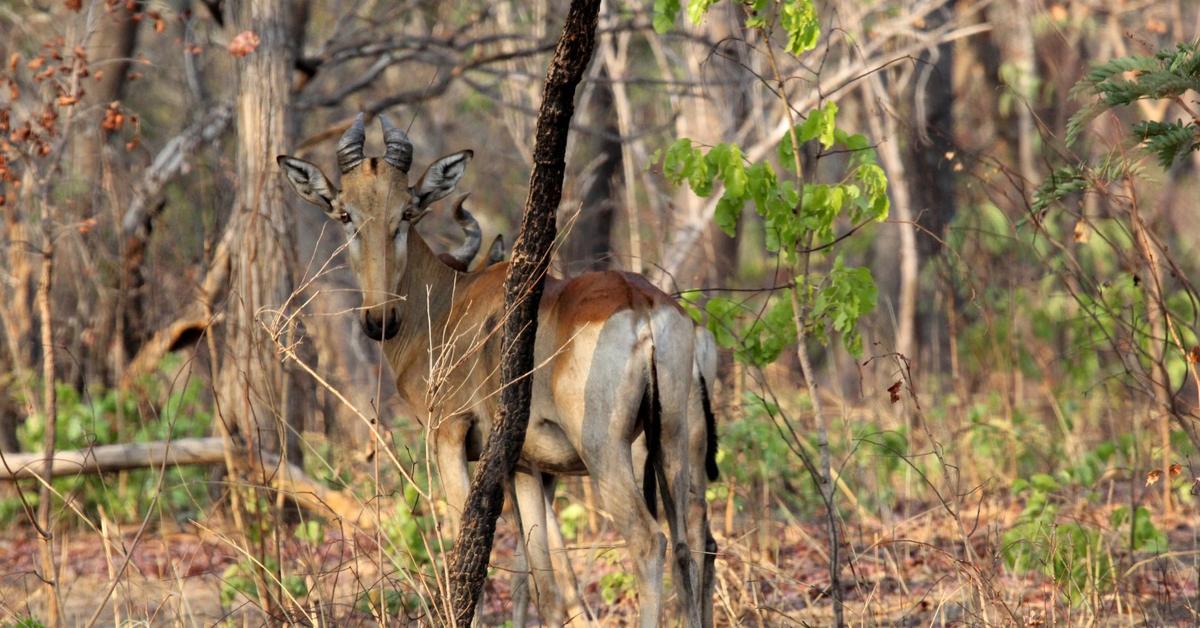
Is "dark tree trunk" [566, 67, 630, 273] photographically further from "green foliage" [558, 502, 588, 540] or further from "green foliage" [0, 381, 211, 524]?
"green foliage" [558, 502, 588, 540]

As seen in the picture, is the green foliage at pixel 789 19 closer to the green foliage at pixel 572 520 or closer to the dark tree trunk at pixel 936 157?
the green foliage at pixel 572 520

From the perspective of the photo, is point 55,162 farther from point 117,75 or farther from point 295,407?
point 117,75

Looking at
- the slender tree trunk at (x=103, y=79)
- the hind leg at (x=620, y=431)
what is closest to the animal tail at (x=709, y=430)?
the hind leg at (x=620, y=431)

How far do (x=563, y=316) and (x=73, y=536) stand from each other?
604 cm

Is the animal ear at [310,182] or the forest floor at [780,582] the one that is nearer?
the forest floor at [780,582]

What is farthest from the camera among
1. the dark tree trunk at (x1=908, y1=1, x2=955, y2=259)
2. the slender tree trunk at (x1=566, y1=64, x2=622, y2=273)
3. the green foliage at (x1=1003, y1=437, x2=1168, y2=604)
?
the dark tree trunk at (x1=908, y1=1, x2=955, y2=259)

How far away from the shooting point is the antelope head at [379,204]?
6453mm

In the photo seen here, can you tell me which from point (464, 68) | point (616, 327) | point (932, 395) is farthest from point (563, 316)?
point (932, 395)

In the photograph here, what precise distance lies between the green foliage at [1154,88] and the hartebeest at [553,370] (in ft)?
5.89

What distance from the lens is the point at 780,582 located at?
26.2 feet

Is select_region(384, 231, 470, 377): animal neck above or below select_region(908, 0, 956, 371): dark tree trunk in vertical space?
below

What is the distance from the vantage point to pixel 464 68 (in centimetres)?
1077

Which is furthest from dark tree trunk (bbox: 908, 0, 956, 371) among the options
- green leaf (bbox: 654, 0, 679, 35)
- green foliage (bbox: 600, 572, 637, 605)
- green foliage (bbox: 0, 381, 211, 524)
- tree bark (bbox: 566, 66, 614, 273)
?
green leaf (bbox: 654, 0, 679, 35)

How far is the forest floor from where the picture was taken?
6059mm
